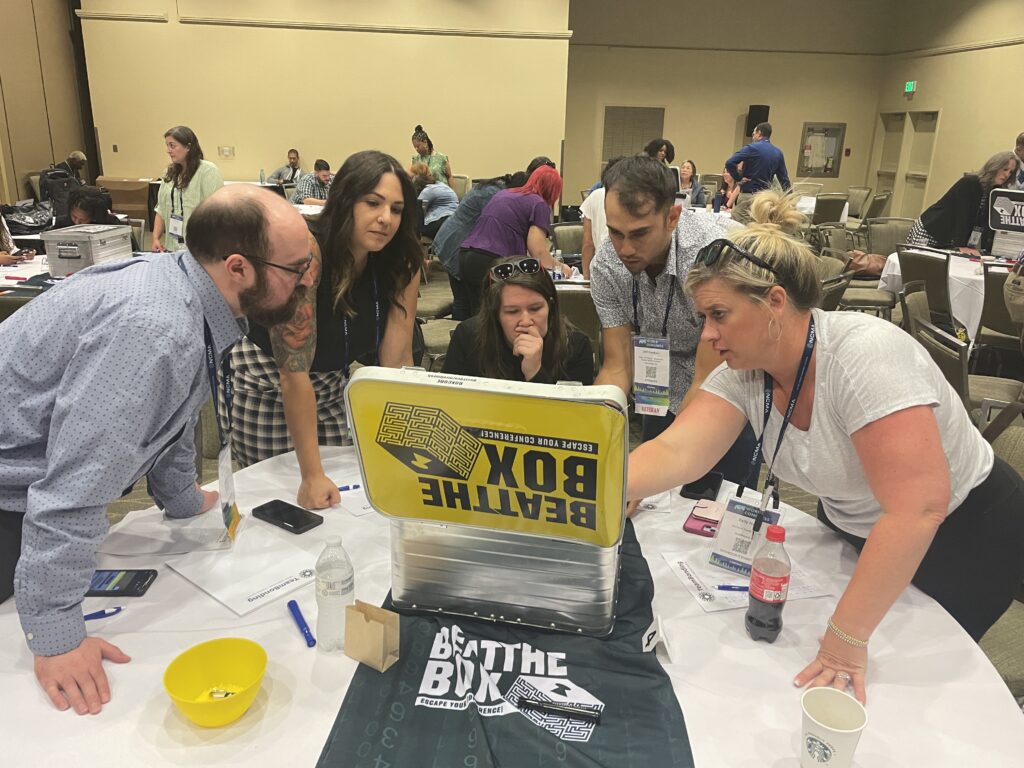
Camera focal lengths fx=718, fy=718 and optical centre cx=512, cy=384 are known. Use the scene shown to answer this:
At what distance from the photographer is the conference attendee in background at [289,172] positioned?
10.6 metres

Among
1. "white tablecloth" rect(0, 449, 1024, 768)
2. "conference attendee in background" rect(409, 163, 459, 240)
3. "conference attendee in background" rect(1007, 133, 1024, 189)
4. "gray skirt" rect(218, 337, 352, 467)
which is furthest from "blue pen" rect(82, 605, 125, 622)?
"conference attendee in background" rect(409, 163, 459, 240)

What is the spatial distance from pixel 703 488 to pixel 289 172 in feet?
33.5

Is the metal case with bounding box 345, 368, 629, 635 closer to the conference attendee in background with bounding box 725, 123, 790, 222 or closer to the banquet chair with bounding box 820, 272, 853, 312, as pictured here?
the banquet chair with bounding box 820, 272, 853, 312

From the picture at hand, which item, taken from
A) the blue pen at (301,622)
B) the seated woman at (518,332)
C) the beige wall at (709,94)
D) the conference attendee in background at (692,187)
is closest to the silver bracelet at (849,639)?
the blue pen at (301,622)

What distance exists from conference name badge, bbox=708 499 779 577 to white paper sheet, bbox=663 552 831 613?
2 cm

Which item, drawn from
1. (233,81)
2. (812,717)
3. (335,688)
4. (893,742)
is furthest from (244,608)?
(233,81)

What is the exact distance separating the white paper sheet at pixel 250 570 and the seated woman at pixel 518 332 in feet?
3.06

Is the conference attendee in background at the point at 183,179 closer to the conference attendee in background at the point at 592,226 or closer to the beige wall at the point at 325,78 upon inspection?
the conference attendee in background at the point at 592,226

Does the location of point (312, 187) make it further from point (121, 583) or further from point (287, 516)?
point (121, 583)

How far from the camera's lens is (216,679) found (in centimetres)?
114

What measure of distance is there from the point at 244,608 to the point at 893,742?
1.10 metres

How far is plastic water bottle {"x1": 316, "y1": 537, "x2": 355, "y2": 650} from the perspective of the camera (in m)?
Answer: 1.23

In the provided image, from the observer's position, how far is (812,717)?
39.7 inches

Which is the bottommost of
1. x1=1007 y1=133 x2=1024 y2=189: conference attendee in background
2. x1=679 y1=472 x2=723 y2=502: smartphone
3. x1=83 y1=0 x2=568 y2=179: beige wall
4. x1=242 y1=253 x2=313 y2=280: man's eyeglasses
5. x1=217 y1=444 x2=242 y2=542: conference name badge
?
x1=679 y1=472 x2=723 y2=502: smartphone
